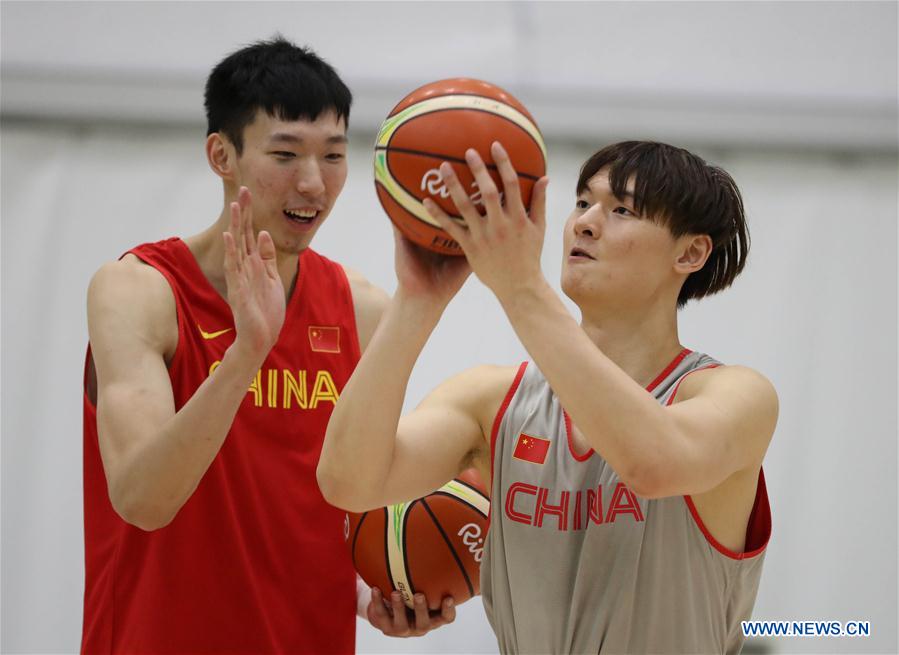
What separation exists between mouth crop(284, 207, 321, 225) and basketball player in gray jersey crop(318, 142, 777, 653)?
610 mm

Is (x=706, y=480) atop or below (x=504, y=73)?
below

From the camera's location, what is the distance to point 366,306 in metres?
2.60

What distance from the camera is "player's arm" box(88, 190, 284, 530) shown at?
2012 millimetres

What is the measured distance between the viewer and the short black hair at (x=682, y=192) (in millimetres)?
1874

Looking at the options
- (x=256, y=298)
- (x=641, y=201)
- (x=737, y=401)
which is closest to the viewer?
(x=737, y=401)

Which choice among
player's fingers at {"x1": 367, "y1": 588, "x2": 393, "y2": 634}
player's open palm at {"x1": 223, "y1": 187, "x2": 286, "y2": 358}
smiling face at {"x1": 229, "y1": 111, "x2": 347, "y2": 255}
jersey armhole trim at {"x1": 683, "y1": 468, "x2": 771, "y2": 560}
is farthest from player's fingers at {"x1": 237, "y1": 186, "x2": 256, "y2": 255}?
jersey armhole trim at {"x1": 683, "y1": 468, "x2": 771, "y2": 560}

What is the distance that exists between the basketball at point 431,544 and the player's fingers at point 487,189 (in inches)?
38.3

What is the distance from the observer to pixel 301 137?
7.67ft

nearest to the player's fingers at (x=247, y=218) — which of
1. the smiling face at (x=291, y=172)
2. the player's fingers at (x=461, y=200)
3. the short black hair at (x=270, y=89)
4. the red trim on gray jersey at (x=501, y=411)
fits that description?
the smiling face at (x=291, y=172)

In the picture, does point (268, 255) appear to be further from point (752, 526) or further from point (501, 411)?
point (752, 526)

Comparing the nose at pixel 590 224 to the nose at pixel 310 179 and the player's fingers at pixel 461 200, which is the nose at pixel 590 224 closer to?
the player's fingers at pixel 461 200

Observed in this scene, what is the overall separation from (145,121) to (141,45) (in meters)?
0.28

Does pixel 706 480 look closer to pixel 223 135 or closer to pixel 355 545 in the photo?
pixel 355 545

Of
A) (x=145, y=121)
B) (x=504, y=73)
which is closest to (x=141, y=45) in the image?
(x=145, y=121)
